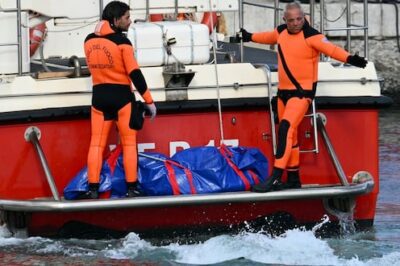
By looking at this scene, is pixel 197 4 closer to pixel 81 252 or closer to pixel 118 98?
pixel 118 98

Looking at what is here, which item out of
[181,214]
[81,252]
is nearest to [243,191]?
[181,214]

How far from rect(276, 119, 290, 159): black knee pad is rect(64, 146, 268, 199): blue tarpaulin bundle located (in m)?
0.18

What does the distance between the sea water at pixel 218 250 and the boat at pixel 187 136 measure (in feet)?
0.50

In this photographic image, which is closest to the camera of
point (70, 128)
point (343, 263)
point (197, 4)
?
point (343, 263)

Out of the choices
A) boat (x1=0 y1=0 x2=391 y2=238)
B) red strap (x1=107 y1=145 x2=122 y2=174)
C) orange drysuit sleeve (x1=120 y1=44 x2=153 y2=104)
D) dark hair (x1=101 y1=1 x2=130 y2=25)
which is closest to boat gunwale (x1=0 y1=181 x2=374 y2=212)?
boat (x1=0 y1=0 x2=391 y2=238)

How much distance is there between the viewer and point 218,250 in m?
8.27

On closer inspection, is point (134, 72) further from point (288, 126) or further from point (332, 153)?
point (332, 153)

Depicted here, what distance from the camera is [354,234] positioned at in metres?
9.01

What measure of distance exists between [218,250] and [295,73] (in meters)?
1.30

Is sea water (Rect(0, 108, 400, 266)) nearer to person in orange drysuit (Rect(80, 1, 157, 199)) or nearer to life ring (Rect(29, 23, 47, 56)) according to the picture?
person in orange drysuit (Rect(80, 1, 157, 199))

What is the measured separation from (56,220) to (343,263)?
6.56 feet

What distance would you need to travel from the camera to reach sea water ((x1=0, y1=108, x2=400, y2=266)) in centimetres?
811

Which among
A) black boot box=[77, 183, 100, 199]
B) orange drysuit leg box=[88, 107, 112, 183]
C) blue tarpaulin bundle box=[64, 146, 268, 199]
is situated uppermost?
orange drysuit leg box=[88, 107, 112, 183]

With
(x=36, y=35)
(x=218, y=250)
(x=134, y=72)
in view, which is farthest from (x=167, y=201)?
(x=36, y=35)
